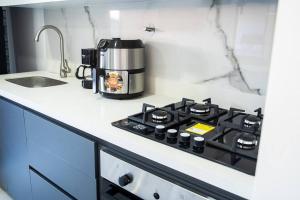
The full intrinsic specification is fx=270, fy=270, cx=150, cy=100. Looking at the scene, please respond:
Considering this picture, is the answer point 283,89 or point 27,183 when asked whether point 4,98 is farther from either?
point 283,89

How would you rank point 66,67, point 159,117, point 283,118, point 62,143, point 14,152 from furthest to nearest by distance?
point 66,67 → point 14,152 → point 62,143 → point 159,117 → point 283,118

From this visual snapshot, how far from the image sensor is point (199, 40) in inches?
48.6

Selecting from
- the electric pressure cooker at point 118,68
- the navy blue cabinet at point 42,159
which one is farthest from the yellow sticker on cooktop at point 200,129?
the electric pressure cooker at point 118,68

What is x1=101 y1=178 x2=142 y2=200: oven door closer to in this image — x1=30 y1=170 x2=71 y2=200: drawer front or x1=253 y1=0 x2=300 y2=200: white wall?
x1=30 y1=170 x2=71 y2=200: drawer front

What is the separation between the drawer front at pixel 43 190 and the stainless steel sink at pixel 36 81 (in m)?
0.58

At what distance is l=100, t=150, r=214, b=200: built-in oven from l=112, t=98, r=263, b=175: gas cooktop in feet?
0.35

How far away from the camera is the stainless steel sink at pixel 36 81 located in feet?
5.60

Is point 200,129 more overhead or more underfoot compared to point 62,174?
more overhead

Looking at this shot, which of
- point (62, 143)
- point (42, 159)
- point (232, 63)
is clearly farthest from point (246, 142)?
point (42, 159)

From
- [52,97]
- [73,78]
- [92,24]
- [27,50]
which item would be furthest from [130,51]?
[27,50]

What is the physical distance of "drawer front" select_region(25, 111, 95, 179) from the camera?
1003mm

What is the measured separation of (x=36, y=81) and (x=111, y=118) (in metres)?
1.04

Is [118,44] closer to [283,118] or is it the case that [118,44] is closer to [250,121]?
[250,121]

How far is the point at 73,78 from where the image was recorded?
1.88m
